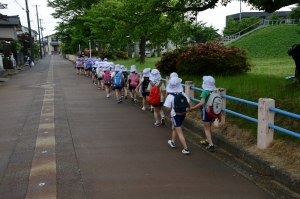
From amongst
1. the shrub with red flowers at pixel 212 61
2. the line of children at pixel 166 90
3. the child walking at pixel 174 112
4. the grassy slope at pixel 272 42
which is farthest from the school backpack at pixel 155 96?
the grassy slope at pixel 272 42

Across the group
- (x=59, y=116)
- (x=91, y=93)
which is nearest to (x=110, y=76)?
(x=91, y=93)

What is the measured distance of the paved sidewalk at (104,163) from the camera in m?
4.39

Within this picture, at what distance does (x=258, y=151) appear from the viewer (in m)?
5.34

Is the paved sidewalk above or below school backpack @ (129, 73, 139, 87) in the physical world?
below

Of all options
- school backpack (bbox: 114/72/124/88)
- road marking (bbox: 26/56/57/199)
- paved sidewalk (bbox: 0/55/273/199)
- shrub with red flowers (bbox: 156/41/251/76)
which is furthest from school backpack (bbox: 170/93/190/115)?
school backpack (bbox: 114/72/124/88)

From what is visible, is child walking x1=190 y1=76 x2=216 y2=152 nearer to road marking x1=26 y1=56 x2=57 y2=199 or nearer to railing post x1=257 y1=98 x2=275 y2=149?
railing post x1=257 y1=98 x2=275 y2=149

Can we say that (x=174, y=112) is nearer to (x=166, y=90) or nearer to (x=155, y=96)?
(x=166, y=90)

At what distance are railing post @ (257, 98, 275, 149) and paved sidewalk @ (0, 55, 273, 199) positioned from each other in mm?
781

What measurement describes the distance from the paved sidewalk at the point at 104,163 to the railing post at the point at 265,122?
2.56 ft

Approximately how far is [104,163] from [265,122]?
281 centimetres

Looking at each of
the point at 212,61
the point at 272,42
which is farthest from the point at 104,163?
the point at 272,42

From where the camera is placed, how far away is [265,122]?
532cm

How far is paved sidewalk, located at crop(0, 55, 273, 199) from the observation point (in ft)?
14.4

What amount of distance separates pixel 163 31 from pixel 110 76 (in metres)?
2.70
